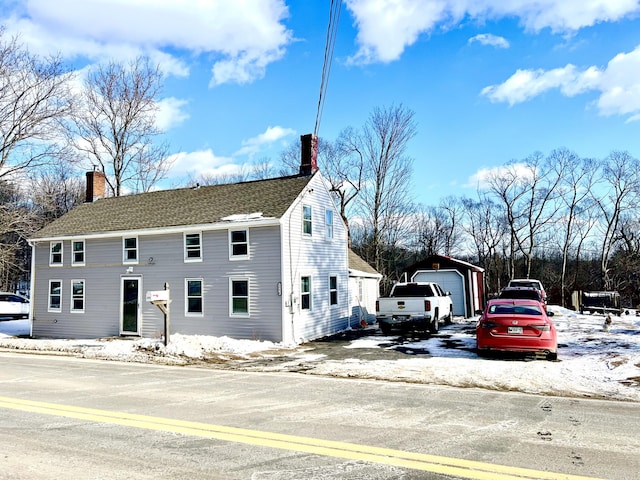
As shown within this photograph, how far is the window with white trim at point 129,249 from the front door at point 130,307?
839 mm

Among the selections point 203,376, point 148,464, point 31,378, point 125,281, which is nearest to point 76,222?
point 125,281

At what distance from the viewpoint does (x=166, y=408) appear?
7.59 metres

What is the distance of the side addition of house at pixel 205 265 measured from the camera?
17.9 m

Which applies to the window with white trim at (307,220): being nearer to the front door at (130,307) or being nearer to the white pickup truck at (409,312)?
the white pickup truck at (409,312)

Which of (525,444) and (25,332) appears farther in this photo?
(25,332)

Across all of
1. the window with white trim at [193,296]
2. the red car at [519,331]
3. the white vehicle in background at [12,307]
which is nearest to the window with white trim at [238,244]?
the window with white trim at [193,296]

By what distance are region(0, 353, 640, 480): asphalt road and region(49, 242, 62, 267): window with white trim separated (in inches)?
575

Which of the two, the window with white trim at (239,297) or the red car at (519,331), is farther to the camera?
the window with white trim at (239,297)

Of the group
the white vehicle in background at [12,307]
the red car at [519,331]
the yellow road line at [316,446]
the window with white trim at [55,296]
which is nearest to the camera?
the yellow road line at [316,446]

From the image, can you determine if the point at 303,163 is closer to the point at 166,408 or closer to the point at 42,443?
the point at 166,408

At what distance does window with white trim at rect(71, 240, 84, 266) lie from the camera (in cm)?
2208

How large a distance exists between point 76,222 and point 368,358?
17752 millimetres

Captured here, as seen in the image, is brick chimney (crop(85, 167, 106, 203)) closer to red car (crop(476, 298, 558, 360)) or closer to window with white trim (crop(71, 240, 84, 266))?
window with white trim (crop(71, 240, 84, 266))

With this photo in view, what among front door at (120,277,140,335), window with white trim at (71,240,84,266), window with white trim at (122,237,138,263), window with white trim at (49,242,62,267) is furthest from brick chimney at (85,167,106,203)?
front door at (120,277,140,335)
